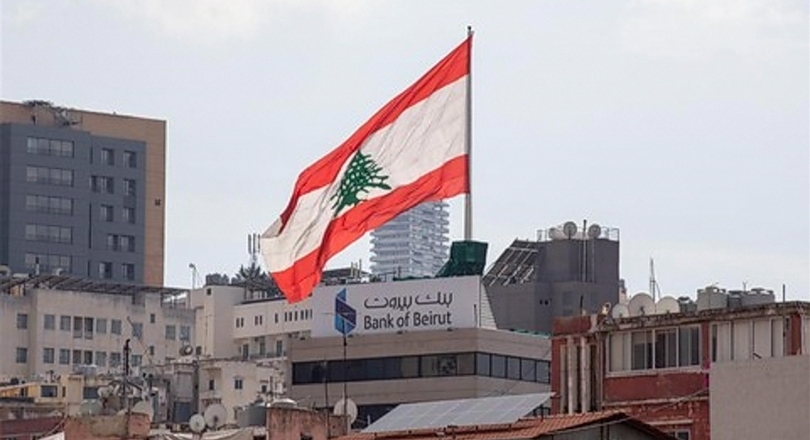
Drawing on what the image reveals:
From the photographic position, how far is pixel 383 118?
3612 inches

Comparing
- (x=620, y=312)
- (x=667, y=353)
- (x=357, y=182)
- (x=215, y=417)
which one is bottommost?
(x=215, y=417)

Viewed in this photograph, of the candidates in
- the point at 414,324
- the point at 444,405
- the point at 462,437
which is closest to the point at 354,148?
the point at 444,405

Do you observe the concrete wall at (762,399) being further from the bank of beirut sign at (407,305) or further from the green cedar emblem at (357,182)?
the bank of beirut sign at (407,305)

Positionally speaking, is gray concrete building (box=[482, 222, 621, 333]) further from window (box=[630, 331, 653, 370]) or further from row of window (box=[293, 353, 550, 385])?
window (box=[630, 331, 653, 370])

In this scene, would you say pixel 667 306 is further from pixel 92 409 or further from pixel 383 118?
pixel 92 409

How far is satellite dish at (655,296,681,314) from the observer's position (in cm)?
9662

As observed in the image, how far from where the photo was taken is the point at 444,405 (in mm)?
87875

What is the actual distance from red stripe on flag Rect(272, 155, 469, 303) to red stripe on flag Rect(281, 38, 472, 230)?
160 cm

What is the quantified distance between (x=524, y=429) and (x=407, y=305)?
74.0 meters

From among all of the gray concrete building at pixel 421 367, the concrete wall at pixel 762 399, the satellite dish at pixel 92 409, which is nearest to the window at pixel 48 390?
the gray concrete building at pixel 421 367

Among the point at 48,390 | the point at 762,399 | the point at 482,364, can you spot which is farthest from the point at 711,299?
the point at 48,390

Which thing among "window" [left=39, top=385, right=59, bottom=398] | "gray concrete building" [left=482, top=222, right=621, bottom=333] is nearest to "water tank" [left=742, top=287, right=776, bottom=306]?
"gray concrete building" [left=482, top=222, right=621, bottom=333]

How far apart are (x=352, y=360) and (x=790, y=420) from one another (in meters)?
74.2

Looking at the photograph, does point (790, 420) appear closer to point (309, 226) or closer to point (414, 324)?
point (309, 226)
